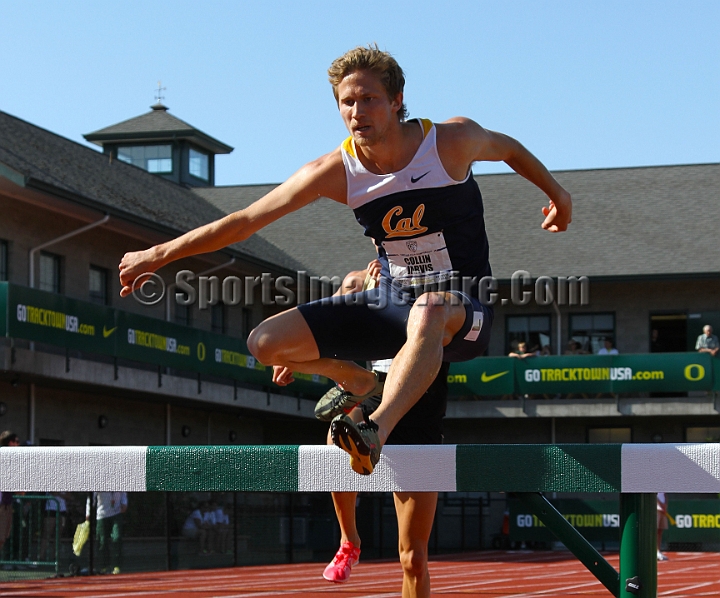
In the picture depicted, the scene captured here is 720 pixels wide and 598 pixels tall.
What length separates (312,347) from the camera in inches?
208

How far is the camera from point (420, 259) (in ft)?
17.0

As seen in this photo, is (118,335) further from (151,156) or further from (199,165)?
(199,165)

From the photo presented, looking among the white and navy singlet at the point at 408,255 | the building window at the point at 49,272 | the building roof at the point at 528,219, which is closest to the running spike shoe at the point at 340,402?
the white and navy singlet at the point at 408,255

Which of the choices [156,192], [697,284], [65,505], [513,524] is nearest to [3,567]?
[65,505]

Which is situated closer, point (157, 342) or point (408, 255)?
point (408, 255)

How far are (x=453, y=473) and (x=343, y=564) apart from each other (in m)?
1.48

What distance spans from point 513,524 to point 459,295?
22470 millimetres

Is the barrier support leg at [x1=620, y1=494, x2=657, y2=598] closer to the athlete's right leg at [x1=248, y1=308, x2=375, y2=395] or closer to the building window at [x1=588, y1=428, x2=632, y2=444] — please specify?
the athlete's right leg at [x1=248, y1=308, x2=375, y2=395]

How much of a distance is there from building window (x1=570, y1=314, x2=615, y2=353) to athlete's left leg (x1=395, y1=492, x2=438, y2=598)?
30159 millimetres

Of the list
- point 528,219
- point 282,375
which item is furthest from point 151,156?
point 282,375

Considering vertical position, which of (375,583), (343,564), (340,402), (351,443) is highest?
(340,402)

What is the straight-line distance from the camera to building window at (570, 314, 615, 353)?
35094 millimetres

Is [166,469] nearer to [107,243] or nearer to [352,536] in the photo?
[352,536]

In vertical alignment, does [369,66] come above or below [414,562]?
above
